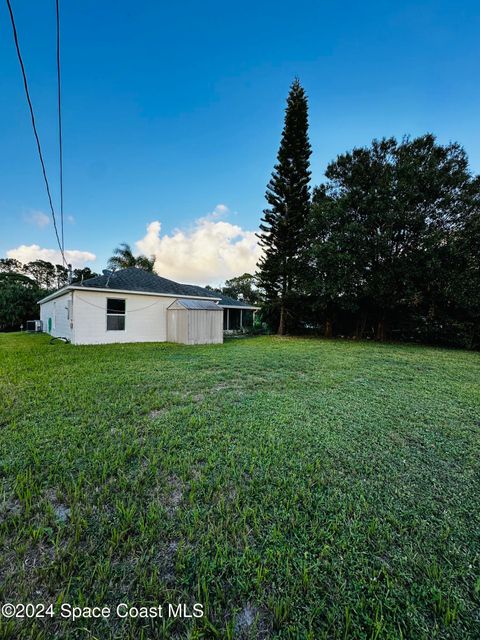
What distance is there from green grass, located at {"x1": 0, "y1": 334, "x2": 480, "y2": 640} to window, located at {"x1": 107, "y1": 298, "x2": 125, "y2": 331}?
23.7 feet

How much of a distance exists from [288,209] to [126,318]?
408 inches

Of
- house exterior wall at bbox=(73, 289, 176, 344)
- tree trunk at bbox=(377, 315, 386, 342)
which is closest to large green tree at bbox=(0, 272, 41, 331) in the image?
house exterior wall at bbox=(73, 289, 176, 344)

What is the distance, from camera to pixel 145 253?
71.2ft

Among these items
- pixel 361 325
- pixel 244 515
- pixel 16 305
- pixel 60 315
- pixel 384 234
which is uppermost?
pixel 384 234

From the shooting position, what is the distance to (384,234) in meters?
10.9

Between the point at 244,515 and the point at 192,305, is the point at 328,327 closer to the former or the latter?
the point at 192,305

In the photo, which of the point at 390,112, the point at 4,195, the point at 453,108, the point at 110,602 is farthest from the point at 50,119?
the point at 453,108

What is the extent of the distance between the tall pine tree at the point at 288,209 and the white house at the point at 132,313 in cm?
473

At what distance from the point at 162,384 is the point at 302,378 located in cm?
268

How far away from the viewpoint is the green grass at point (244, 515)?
1137 millimetres

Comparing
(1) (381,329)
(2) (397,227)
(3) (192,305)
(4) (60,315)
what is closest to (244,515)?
(3) (192,305)

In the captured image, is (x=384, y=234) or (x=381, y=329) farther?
(x=381, y=329)

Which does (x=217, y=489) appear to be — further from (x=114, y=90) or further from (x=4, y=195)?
(x=4, y=195)

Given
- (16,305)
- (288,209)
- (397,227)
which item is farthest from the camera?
(16,305)
